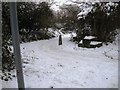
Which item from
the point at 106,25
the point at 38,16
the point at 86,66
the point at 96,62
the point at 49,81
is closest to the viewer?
the point at 49,81

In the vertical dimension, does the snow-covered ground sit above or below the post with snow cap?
below

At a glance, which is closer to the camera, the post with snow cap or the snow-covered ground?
the post with snow cap

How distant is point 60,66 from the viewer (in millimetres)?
8398

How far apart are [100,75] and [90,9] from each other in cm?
941

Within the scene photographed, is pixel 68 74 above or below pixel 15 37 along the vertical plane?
below

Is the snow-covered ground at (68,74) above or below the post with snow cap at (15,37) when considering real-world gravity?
below

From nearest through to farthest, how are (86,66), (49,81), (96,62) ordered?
(49,81)
(86,66)
(96,62)

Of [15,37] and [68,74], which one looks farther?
[68,74]

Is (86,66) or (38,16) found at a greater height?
(38,16)

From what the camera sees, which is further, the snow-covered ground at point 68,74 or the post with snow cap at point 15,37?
the snow-covered ground at point 68,74

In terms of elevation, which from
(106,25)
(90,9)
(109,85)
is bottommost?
(109,85)

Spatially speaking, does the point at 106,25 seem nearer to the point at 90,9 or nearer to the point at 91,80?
the point at 90,9

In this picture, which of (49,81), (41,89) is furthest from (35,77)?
(41,89)

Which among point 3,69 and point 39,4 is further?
point 39,4
